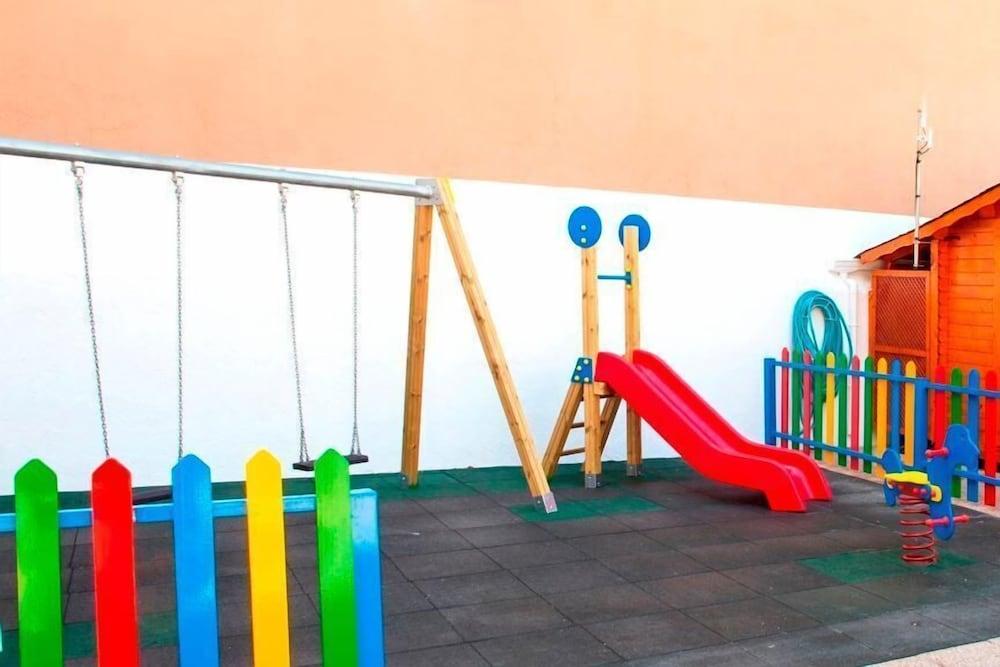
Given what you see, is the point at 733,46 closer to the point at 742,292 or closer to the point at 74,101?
the point at 742,292

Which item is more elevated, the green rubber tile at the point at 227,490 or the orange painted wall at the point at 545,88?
the orange painted wall at the point at 545,88

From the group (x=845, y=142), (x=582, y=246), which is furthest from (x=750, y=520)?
(x=845, y=142)

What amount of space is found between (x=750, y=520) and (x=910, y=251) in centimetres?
428

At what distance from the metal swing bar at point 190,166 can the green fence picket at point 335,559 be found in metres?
2.84

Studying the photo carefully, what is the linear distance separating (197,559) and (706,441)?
15.0 feet

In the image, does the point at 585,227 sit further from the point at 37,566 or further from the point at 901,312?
the point at 37,566

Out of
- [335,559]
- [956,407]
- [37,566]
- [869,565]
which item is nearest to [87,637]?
[37,566]

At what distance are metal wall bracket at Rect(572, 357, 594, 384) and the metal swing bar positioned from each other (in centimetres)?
175

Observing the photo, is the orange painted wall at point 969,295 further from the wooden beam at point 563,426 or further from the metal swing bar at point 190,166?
the metal swing bar at point 190,166

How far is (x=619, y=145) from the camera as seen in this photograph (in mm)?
9023

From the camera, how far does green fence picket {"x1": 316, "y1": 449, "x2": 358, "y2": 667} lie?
3.30m

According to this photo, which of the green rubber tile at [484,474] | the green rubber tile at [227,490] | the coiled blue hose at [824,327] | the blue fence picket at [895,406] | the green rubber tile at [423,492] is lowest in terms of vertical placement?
the green rubber tile at [423,492]

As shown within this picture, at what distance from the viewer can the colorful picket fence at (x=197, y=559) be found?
3.12 meters

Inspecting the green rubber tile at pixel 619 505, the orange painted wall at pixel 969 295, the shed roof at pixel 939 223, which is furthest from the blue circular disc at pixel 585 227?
the orange painted wall at pixel 969 295
